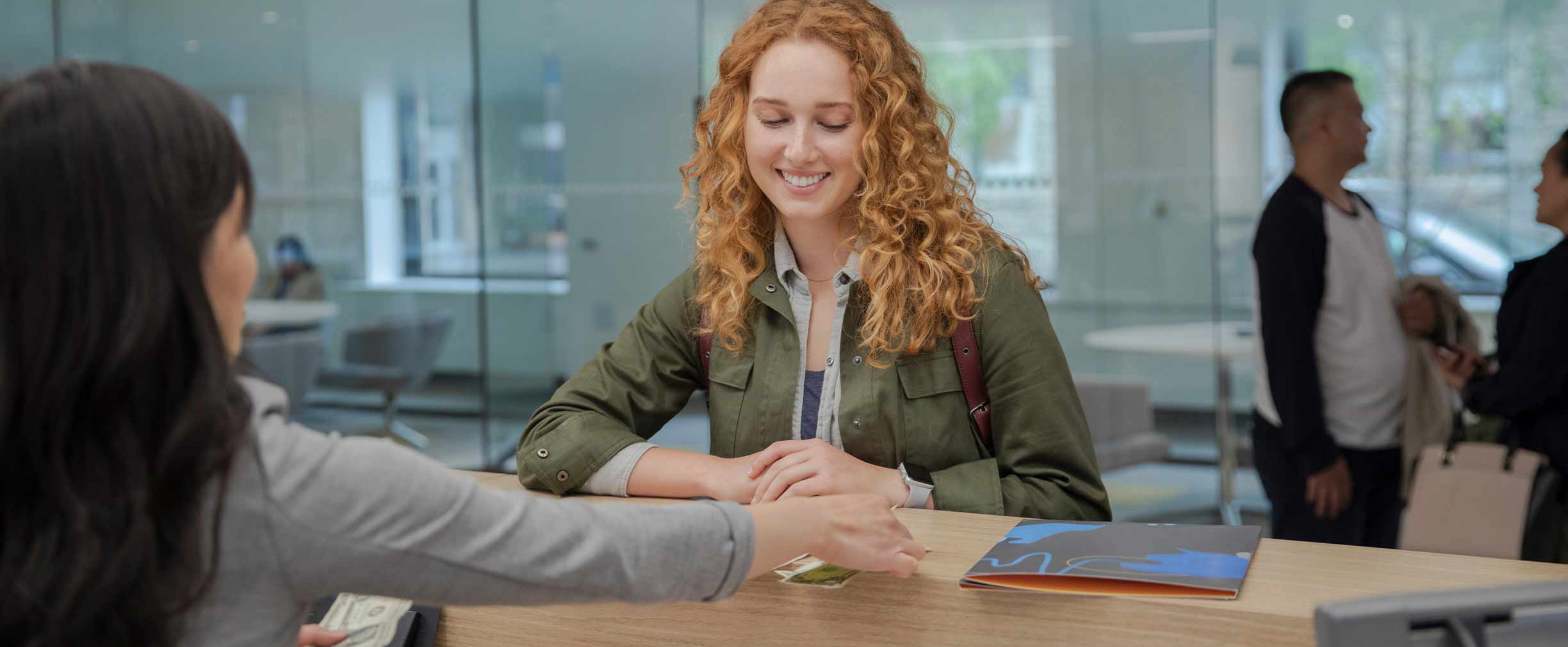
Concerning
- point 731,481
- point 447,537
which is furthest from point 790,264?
point 447,537

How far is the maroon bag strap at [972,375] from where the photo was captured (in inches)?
77.7

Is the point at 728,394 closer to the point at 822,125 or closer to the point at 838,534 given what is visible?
the point at 822,125

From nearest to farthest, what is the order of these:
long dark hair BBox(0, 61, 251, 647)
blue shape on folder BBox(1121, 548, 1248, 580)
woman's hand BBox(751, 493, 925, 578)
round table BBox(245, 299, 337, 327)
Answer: long dark hair BBox(0, 61, 251, 647) → woman's hand BBox(751, 493, 925, 578) → blue shape on folder BBox(1121, 548, 1248, 580) → round table BBox(245, 299, 337, 327)

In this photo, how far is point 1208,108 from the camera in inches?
186

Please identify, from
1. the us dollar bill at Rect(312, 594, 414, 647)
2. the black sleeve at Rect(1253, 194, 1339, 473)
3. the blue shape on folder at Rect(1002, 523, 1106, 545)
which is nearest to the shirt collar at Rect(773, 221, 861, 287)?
the blue shape on folder at Rect(1002, 523, 1106, 545)

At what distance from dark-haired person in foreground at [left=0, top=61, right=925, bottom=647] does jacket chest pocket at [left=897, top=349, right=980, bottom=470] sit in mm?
957

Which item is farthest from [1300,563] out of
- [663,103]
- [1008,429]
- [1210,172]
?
[663,103]

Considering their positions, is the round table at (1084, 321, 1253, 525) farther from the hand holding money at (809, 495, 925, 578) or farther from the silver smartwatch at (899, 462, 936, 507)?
the hand holding money at (809, 495, 925, 578)

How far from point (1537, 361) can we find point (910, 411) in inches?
95.1

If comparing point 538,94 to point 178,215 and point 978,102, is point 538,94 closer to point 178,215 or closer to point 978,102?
point 978,102

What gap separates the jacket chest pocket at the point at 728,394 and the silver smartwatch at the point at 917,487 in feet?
1.01

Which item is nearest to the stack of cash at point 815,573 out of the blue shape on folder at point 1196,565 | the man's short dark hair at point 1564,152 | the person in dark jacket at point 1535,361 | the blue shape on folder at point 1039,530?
the blue shape on folder at point 1039,530

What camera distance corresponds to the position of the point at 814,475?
70.4 inches

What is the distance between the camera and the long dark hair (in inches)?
37.4
